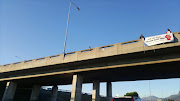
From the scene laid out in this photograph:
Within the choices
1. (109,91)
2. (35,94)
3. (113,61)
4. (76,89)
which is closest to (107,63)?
(113,61)

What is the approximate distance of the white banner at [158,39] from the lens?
1519 cm

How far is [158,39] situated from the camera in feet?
51.9

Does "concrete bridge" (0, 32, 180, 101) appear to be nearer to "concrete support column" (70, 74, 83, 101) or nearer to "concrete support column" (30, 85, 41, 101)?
"concrete support column" (70, 74, 83, 101)

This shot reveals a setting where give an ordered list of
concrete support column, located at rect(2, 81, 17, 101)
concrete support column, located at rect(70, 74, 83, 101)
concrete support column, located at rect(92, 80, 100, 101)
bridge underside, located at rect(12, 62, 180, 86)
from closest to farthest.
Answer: bridge underside, located at rect(12, 62, 180, 86), concrete support column, located at rect(70, 74, 83, 101), concrete support column, located at rect(92, 80, 100, 101), concrete support column, located at rect(2, 81, 17, 101)

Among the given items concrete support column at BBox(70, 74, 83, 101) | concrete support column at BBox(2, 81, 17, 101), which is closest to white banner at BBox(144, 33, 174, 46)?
concrete support column at BBox(70, 74, 83, 101)

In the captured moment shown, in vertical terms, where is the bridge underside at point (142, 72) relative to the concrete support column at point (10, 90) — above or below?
above

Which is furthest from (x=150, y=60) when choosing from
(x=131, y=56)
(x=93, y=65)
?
(x=93, y=65)

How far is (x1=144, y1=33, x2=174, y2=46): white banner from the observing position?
49.8 feet

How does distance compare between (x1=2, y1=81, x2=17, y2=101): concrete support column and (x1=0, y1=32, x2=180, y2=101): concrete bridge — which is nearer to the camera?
(x1=0, y1=32, x2=180, y2=101): concrete bridge

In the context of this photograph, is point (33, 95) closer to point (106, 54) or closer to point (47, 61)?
point (47, 61)

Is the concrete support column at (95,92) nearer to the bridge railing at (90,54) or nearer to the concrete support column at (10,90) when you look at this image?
the bridge railing at (90,54)

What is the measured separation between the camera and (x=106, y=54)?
61.7 feet

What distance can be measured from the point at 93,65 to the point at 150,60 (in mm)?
8142

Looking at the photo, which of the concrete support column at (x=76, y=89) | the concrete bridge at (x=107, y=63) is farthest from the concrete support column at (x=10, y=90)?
the concrete support column at (x=76, y=89)
